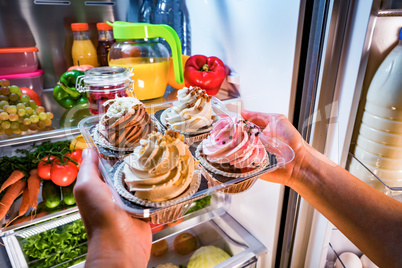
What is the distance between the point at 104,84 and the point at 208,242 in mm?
1143

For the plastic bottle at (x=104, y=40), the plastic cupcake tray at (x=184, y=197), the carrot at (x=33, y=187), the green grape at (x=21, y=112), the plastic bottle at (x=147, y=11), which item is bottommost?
the carrot at (x=33, y=187)

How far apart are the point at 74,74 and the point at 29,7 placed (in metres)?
0.57

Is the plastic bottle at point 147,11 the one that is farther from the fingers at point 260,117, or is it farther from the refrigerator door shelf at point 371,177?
the refrigerator door shelf at point 371,177

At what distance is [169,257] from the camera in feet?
5.28

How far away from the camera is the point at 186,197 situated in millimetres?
760

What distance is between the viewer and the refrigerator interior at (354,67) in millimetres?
878

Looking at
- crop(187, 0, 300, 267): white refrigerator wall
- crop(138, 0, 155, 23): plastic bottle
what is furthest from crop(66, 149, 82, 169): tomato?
crop(138, 0, 155, 23): plastic bottle

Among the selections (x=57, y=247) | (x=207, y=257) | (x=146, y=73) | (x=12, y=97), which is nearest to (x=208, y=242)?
(x=207, y=257)

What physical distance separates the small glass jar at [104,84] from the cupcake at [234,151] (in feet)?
1.57

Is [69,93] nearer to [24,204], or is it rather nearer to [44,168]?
[44,168]

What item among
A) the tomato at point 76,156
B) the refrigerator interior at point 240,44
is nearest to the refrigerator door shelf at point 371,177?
the refrigerator interior at point 240,44

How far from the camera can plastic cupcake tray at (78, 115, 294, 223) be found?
728 mm

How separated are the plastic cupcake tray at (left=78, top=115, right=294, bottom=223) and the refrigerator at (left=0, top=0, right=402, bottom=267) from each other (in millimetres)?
242

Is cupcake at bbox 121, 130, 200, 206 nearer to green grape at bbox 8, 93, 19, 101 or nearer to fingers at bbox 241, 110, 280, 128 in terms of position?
fingers at bbox 241, 110, 280, 128
